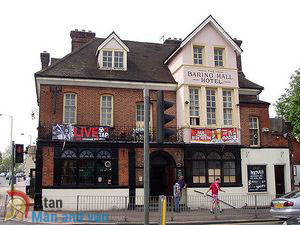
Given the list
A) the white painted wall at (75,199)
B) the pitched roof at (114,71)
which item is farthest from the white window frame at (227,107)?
the white painted wall at (75,199)

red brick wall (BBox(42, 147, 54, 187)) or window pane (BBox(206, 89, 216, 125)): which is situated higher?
window pane (BBox(206, 89, 216, 125))

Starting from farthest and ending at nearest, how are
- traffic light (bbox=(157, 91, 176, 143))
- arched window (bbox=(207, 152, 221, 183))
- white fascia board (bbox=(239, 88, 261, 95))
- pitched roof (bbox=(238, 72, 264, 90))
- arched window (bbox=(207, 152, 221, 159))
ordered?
1. pitched roof (bbox=(238, 72, 264, 90))
2. white fascia board (bbox=(239, 88, 261, 95))
3. arched window (bbox=(207, 152, 221, 159))
4. arched window (bbox=(207, 152, 221, 183))
5. traffic light (bbox=(157, 91, 176, 143))

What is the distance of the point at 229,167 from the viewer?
2219 cm

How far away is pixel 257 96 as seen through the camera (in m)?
25.6

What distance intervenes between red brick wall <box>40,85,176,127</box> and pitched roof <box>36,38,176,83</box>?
801mm

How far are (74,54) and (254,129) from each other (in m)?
13.1

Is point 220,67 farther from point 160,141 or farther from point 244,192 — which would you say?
point 160,141

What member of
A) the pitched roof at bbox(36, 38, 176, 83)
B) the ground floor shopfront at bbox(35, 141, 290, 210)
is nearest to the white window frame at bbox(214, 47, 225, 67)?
the pitched roof at bbox(36, 38, 176, 83)

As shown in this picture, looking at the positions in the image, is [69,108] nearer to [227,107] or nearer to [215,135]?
[215,135]

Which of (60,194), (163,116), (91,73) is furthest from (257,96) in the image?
(163,116)

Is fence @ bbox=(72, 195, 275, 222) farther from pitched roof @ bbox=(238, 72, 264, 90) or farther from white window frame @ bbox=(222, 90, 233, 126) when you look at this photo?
pitched roof @ bbox=(238, 72, 264, 90)

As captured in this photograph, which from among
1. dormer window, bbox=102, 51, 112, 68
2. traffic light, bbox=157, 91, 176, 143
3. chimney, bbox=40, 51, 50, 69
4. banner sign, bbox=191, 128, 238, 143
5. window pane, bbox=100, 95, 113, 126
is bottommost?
traffic light, bbox=157, 91, 176, 143

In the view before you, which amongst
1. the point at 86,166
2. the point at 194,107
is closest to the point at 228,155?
the point at 194,107

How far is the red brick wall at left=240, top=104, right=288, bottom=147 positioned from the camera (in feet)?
76.0
